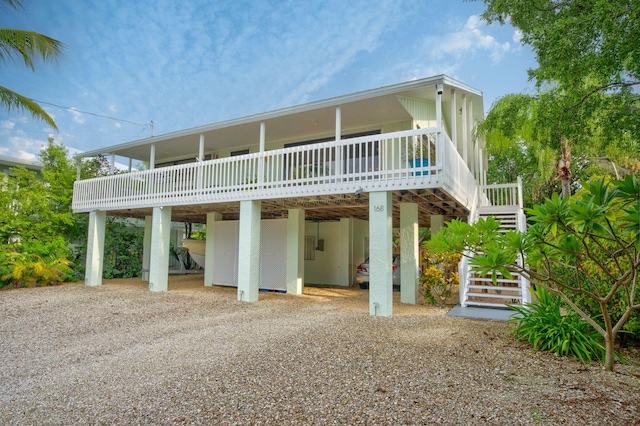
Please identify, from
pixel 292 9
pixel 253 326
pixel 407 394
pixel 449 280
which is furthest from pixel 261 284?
pixel 292 9

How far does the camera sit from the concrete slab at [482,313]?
7.30 m

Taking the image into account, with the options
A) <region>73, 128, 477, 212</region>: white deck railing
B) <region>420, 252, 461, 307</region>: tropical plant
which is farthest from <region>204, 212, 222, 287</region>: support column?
<region>420, 252, 461, 307</region>: tropical plant

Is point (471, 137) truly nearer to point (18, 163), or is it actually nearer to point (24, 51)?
point (24, 51)

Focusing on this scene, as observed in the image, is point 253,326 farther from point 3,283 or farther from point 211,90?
point 211,90

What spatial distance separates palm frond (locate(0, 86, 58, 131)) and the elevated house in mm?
3126

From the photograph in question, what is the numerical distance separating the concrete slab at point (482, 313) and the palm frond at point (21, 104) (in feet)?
39.9

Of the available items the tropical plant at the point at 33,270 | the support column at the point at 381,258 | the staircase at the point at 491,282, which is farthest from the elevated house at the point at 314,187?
the tropical plant at the point at 33,270

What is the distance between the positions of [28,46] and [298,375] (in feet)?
36.1

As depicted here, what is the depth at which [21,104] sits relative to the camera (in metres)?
9.80

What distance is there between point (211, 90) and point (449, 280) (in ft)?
129

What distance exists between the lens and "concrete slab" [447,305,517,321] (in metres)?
7.30

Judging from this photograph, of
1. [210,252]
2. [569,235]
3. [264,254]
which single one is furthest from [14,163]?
[569,235]

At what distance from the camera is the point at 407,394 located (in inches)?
135

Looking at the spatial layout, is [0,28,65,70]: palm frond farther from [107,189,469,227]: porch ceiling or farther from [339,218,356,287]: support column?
[339,218,356,287]: support column
